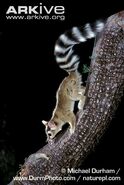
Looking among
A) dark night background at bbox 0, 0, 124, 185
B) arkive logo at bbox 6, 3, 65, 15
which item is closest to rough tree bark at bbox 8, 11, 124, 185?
dark night background at bbox 0, 0, 124, 185

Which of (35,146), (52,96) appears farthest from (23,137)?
(52,96)

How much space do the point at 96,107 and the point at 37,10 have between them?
3.52ft

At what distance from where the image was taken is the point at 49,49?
429 centimetres

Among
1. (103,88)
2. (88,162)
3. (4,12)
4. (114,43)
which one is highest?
(4,12)

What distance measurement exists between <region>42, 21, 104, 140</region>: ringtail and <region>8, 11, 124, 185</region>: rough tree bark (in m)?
0.09

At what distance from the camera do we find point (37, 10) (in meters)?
3.94

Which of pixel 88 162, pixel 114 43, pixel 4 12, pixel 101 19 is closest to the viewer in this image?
pixel 114 43

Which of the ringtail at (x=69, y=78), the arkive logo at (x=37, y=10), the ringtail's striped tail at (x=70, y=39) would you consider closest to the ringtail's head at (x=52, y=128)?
the ringtail at (x=69, y=78)

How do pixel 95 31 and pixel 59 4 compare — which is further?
pixel 59 4

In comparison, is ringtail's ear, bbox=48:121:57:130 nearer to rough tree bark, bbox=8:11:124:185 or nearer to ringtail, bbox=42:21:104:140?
ringtail, bbox=42:21:104:140

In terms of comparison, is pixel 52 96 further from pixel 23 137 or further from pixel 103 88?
pixel 103 88

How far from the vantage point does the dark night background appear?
407cm

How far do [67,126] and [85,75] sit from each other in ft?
1.54

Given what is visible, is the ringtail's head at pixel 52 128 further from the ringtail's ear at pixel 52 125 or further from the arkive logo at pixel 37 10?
the arkive logo at pixel 37 10
